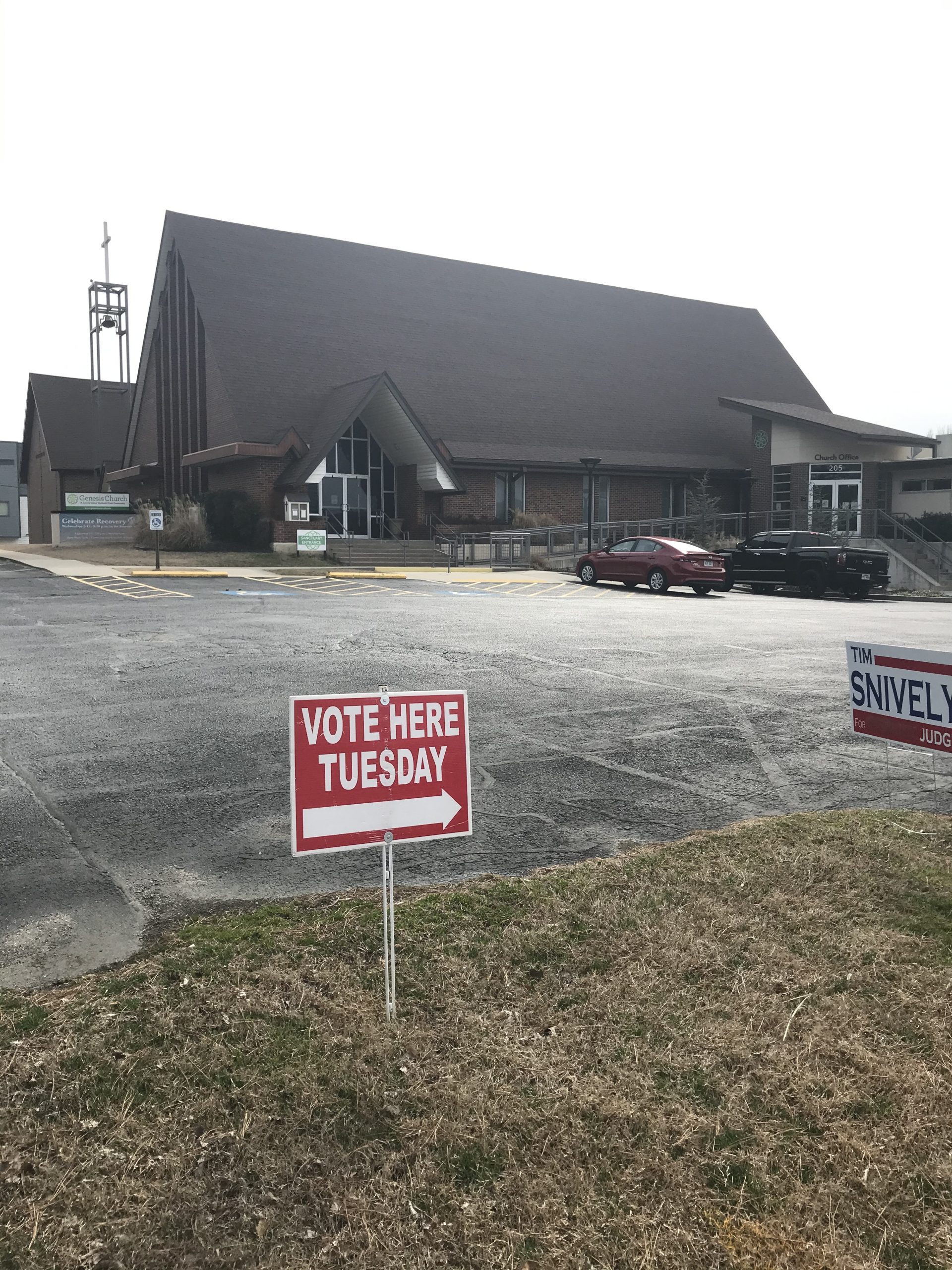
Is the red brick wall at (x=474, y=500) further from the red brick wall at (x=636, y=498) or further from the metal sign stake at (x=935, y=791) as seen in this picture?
the metal sign stake at (x=935, y=791)

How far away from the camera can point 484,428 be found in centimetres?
4025

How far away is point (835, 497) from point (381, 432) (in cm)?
1807

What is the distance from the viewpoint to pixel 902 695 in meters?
5.52

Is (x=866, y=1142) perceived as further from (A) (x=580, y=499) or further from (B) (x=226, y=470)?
(A) (x=580, y=499)

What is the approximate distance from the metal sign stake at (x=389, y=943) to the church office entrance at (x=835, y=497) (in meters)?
36.7

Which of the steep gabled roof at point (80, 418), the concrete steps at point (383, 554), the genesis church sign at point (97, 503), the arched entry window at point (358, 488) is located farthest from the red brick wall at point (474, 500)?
the steep gabled roof at point (80, 418)

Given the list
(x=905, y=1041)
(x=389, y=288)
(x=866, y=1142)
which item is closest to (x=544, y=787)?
(x=905, y=1041)

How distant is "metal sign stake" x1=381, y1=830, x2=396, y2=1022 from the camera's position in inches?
145

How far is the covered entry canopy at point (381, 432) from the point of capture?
113ft

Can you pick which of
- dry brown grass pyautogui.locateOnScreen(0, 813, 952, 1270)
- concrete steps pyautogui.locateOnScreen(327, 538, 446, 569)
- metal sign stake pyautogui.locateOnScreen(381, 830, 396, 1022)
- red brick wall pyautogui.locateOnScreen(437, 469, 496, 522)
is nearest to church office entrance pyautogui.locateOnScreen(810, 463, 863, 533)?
red brick wall pyautogui.locateOnScreen(437, 469, 496, 522)

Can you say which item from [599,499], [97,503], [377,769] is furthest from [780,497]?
[377,769]

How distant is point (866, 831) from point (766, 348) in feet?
171

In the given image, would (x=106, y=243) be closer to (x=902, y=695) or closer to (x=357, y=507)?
(x=357, y=507)

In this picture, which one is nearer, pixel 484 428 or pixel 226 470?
pixel 226 470
